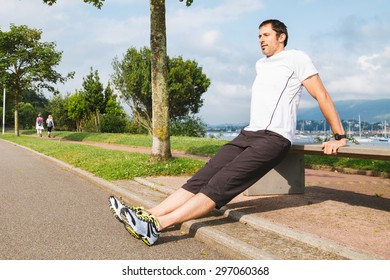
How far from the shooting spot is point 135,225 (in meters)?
3.95

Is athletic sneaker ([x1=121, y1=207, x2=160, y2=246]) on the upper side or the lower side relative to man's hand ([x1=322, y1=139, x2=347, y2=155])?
lower

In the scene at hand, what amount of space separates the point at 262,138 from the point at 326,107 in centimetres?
70

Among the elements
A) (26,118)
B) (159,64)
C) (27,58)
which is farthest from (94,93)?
(159,64)

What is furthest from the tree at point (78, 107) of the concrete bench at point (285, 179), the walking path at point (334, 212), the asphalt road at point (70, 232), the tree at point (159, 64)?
the concrete bench at point (285, 179)

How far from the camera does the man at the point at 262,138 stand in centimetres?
422

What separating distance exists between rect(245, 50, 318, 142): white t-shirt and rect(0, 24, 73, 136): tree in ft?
99.4

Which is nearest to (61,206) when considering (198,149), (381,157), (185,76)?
(381,157)

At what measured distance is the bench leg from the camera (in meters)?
5.96

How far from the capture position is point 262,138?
4484mm

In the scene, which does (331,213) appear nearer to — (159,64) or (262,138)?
(262,138)

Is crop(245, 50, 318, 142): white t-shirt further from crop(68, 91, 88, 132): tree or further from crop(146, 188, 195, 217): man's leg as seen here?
crop(68, 91, 88, 132): tree

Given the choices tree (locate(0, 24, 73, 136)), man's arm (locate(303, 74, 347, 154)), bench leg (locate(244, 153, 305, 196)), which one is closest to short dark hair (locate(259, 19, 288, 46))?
man's arm (locate(303, 74, 347, 154))

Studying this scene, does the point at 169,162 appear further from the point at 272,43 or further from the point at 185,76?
the point at 185,76
